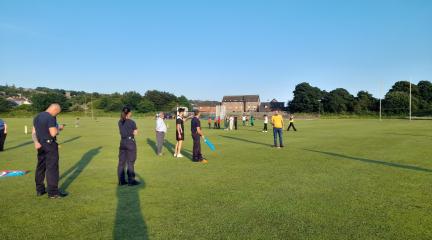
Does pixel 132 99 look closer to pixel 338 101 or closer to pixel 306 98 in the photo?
pixel 306 98

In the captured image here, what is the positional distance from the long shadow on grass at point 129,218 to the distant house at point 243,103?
14373cm

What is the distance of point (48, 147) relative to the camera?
22.1ft

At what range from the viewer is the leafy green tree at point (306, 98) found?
117375mm

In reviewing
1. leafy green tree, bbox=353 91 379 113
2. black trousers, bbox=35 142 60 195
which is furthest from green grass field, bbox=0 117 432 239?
leafy green tree, bbox=353 91 379 113

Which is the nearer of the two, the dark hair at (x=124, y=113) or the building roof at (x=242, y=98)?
the dark hair at (x=124, y=113)

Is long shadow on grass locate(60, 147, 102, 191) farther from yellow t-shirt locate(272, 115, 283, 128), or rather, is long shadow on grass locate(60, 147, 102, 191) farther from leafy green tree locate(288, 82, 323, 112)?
leafy green tree locate(288, 82, 323, 112)

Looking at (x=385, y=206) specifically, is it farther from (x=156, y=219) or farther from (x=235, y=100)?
(x=235, y=100)

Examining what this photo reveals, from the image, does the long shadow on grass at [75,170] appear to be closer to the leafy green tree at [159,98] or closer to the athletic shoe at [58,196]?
the athletic shoe at [58,196]

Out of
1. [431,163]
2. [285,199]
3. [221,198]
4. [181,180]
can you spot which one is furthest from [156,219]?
[431,163]

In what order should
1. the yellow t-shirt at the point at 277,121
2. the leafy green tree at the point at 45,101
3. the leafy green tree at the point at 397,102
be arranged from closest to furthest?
the yellow t-shirt at the point at 277,121, the leafy green tree at the point at 397,102, the leafy green tree at the point at 45,101

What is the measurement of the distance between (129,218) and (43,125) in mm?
2737

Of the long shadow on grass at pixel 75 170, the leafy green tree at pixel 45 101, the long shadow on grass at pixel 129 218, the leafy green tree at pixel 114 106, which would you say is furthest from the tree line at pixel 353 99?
the long shadow on grass at pixel 129 218

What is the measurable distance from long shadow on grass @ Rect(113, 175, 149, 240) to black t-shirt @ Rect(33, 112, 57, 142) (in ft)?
6.33

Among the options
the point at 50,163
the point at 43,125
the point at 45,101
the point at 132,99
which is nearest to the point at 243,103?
the point at 132,99
